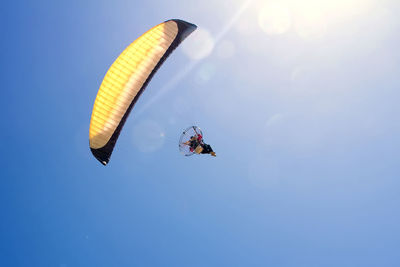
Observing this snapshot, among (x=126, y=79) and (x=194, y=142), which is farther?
(x=194, y=142)

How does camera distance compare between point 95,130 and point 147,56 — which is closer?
point 147,56

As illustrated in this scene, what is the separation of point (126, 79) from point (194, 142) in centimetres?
577

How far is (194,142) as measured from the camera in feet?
58.1

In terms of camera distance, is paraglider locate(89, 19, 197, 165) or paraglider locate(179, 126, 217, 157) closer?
paraglider locate(89, 19, 197, 165)

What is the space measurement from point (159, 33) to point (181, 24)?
130 centimetres

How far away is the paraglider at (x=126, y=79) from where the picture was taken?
571 inches

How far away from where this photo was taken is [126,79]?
15.6 meters

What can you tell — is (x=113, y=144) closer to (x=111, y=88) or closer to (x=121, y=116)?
(x=121, y=116)

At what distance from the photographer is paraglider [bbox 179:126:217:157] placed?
1758cm

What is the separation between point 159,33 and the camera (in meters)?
14.4

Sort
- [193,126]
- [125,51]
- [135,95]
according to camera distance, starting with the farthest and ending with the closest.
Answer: [193,126], [135,95], [125,51]

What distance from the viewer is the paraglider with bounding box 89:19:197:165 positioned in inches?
571

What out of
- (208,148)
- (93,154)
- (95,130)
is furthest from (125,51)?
(208,148)

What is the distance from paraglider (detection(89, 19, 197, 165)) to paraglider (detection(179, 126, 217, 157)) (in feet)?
13.0
